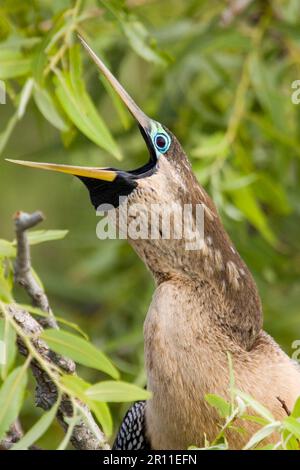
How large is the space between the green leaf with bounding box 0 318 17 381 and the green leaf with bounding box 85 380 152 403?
0.18 m

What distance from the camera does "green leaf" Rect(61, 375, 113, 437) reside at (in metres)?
2.30

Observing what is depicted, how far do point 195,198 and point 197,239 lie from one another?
129 millimetres

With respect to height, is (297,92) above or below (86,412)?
above

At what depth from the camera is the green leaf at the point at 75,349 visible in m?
2.33

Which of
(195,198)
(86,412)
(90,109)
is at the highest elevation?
(90,109)

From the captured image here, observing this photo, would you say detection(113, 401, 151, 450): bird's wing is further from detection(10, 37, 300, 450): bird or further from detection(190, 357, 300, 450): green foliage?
detection(190, 357, 300, 450): green foliage

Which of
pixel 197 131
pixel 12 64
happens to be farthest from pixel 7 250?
pixel 197 131

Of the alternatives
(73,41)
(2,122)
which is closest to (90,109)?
(73,41)

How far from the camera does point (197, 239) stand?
3129 millimetres

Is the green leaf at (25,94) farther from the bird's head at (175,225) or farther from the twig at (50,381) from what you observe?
the twig at (50,381)

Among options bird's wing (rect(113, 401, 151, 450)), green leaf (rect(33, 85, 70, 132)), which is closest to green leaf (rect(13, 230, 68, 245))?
green leaf (rect(33, 85, 70, 132))

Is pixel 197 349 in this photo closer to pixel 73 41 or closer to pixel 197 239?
pixel 197 239

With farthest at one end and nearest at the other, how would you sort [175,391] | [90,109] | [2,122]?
1. [2,122]
2. [90,109]
3. [175,391]

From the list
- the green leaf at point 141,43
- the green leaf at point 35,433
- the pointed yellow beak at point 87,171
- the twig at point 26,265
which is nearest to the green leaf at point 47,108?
the pointed yellow beak at point 87,171
